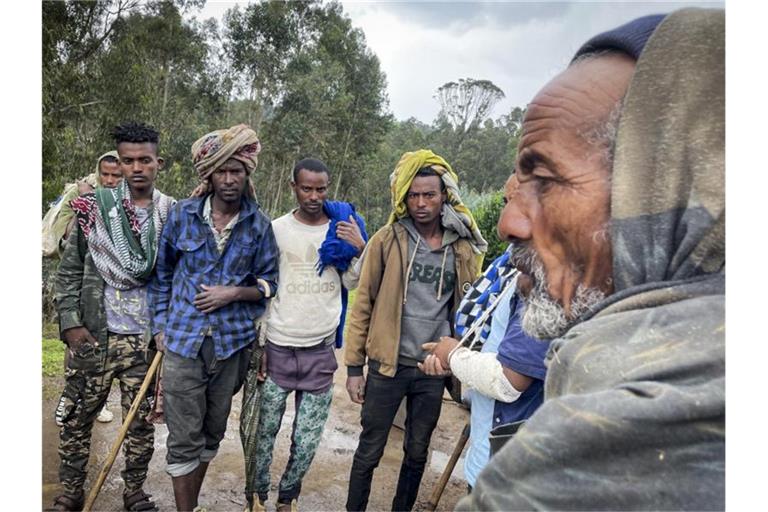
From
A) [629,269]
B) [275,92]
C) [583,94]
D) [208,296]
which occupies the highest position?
[275,92]

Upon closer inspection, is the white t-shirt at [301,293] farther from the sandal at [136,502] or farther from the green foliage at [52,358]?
the green foliage at [52,358]

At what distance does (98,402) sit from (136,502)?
0.61 m

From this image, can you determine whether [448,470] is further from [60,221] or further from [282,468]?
[60,221]

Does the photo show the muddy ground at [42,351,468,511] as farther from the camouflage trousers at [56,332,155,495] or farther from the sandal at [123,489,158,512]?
the camouflage trousers at [56,332,155,495]

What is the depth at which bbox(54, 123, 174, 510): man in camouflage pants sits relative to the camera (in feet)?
10.1

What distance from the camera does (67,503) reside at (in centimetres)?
311

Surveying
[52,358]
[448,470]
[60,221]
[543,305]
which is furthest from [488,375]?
[52,358]

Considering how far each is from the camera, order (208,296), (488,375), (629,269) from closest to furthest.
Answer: (629,269)
(488,375)
(208,296)

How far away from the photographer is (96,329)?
3.11 meters

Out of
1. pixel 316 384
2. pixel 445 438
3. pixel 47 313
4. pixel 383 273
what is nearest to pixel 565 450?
pixel 383 273

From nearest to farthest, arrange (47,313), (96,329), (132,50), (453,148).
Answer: (96,329) → (47,313) → (132,50) → (453,148)
